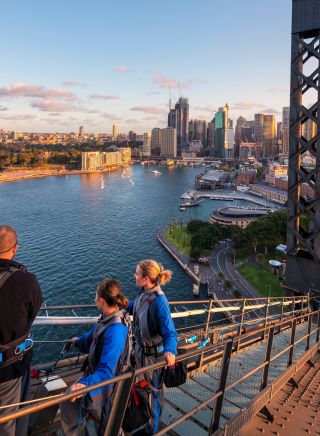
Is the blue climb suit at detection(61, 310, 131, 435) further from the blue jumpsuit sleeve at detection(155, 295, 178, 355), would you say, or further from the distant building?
the distant building

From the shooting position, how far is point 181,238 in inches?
981

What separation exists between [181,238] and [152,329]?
2338 centimetres

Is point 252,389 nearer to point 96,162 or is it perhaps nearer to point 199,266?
point 199,266

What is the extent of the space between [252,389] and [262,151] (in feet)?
384

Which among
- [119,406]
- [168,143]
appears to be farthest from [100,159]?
[119,406]

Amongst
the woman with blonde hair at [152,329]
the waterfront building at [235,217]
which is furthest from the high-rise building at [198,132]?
the woman with blonde hair at [152,329]

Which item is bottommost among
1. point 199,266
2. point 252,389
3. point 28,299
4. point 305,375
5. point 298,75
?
point 199,266

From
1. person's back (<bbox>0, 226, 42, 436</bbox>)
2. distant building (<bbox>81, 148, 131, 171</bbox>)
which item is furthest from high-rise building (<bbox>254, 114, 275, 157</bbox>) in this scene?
person's back (<bbox>0, 226, 42, 436</bbox>)

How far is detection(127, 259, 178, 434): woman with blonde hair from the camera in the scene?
1.54 m

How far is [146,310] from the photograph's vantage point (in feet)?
5.30

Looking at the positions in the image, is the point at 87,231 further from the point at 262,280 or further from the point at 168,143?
the point at 168,143

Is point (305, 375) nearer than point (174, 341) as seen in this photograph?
No

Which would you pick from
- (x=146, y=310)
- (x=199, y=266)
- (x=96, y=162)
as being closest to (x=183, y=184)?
(x=96, y=162)

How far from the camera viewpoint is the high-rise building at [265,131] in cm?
11706
